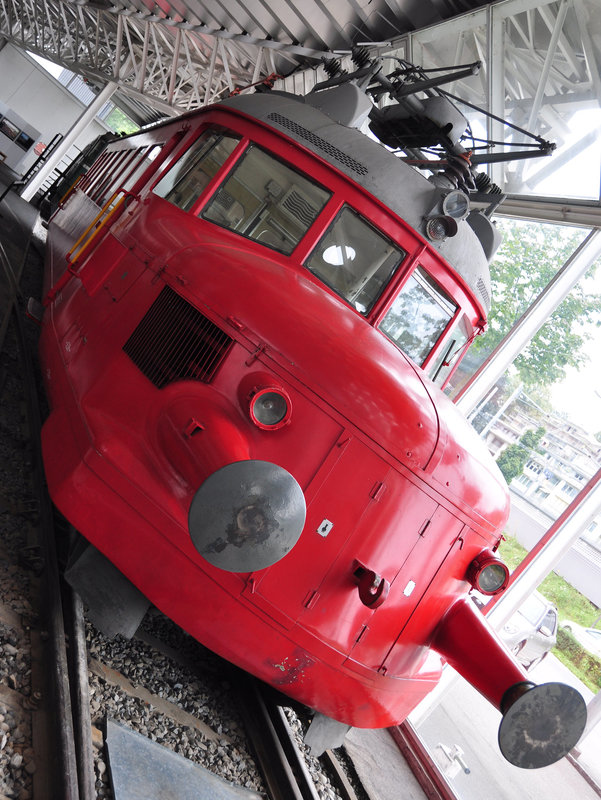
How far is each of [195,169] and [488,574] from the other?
316 centimetres

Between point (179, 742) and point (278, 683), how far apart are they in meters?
0.59

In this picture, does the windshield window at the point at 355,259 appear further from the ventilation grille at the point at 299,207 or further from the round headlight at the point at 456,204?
the round headlight at the point at 456,204

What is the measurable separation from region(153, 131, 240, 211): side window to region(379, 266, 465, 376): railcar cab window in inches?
57.3

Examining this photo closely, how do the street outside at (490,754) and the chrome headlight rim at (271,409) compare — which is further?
the street outside at (490,754)

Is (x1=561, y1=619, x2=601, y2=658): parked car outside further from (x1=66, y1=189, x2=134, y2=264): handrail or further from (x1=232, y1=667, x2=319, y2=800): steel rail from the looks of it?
(x1=66, y1=189, x2=134, y2=264): handrail

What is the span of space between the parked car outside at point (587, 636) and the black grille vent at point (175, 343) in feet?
14.1

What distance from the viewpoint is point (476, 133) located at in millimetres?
9789

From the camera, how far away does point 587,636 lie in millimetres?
5992

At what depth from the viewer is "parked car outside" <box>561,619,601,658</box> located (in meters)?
5.86

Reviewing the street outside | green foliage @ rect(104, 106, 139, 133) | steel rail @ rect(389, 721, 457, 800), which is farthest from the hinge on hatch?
green foliage @ rect(104, 106, 139, 133)

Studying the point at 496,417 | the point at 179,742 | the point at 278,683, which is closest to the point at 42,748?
the point at 179,742

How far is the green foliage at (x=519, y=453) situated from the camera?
24.4 feet

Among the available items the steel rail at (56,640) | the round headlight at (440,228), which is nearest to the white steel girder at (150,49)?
the round headlight at (440,228)

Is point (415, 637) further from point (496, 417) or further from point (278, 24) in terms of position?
point (278, 24)
